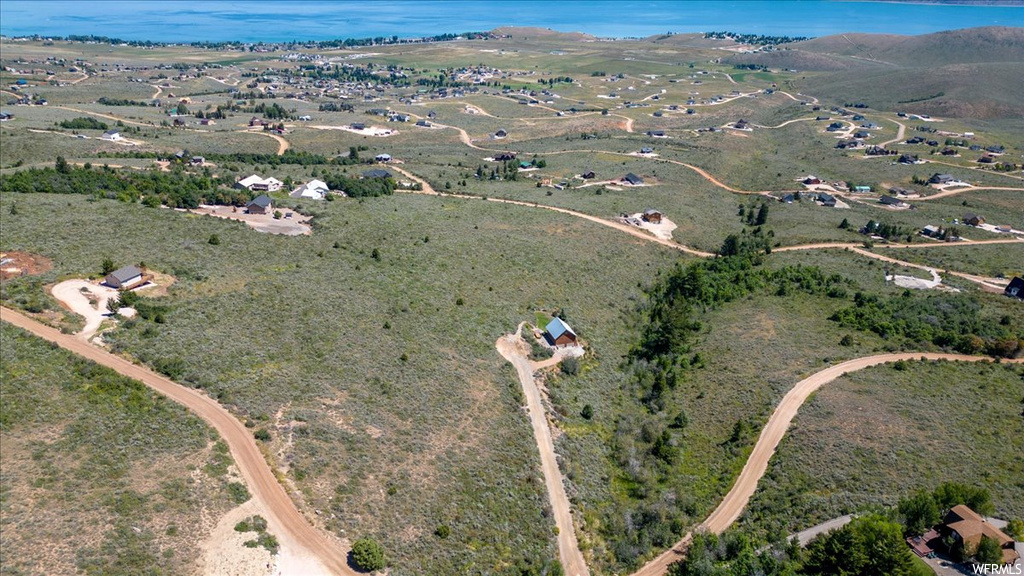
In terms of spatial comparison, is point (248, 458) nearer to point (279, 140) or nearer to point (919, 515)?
point (919, 515)

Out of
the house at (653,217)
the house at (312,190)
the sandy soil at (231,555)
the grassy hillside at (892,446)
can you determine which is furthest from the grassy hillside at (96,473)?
the house at (653,217)

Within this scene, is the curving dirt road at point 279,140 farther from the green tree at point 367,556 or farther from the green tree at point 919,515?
the green tree at point 919,515

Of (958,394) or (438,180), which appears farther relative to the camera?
(438,180)

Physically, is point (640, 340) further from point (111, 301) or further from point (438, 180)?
point (438, 180)

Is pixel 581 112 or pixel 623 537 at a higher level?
pixel 581 112

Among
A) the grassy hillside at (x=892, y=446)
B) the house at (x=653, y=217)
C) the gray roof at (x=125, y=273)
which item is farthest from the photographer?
the house at (x=653, y=217)

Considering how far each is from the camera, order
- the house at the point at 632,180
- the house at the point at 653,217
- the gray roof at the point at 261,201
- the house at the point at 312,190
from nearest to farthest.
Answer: the gray roof at the point at 261,201 → the house at the point at 312,190 → the house at the point at 653,217 → the house at the point at 632,180

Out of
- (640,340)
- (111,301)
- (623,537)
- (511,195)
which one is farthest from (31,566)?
(511,195)
